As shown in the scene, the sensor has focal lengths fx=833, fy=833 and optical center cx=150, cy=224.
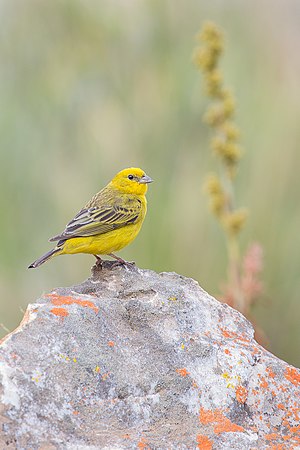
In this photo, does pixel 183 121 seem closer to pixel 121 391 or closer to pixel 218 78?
pixel 218 78

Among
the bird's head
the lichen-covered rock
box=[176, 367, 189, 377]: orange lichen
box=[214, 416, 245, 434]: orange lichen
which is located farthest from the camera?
the bird's head

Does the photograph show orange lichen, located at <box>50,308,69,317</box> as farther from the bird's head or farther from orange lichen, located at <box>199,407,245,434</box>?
the bird's head

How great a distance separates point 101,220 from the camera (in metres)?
5.94

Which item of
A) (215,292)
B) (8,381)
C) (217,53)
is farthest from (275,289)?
(8,381)

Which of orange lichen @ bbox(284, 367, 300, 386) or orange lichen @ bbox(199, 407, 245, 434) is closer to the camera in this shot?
orange lichen @ bbox(199, 407, 245, 434)

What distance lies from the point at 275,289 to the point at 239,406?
4.78 metres

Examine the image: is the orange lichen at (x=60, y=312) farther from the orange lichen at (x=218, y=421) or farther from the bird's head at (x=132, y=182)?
the bird's head at (x=132, y=182)

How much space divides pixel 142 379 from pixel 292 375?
0.78 metres

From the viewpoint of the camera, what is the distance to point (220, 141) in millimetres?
7082

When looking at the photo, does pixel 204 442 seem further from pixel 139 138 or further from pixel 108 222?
pixel 139 138

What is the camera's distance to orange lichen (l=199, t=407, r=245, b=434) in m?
3.61

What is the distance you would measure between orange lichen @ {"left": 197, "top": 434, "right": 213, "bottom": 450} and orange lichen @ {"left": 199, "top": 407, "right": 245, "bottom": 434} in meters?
0.08

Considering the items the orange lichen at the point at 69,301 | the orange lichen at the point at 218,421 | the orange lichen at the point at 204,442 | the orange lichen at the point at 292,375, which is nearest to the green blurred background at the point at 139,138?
the orange lichen at the point at 292,375

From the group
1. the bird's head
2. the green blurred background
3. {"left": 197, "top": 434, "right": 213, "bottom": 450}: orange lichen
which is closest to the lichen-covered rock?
{"left": 197, "top": 434, "right": 213, "bottom": 450}: orange lichen
